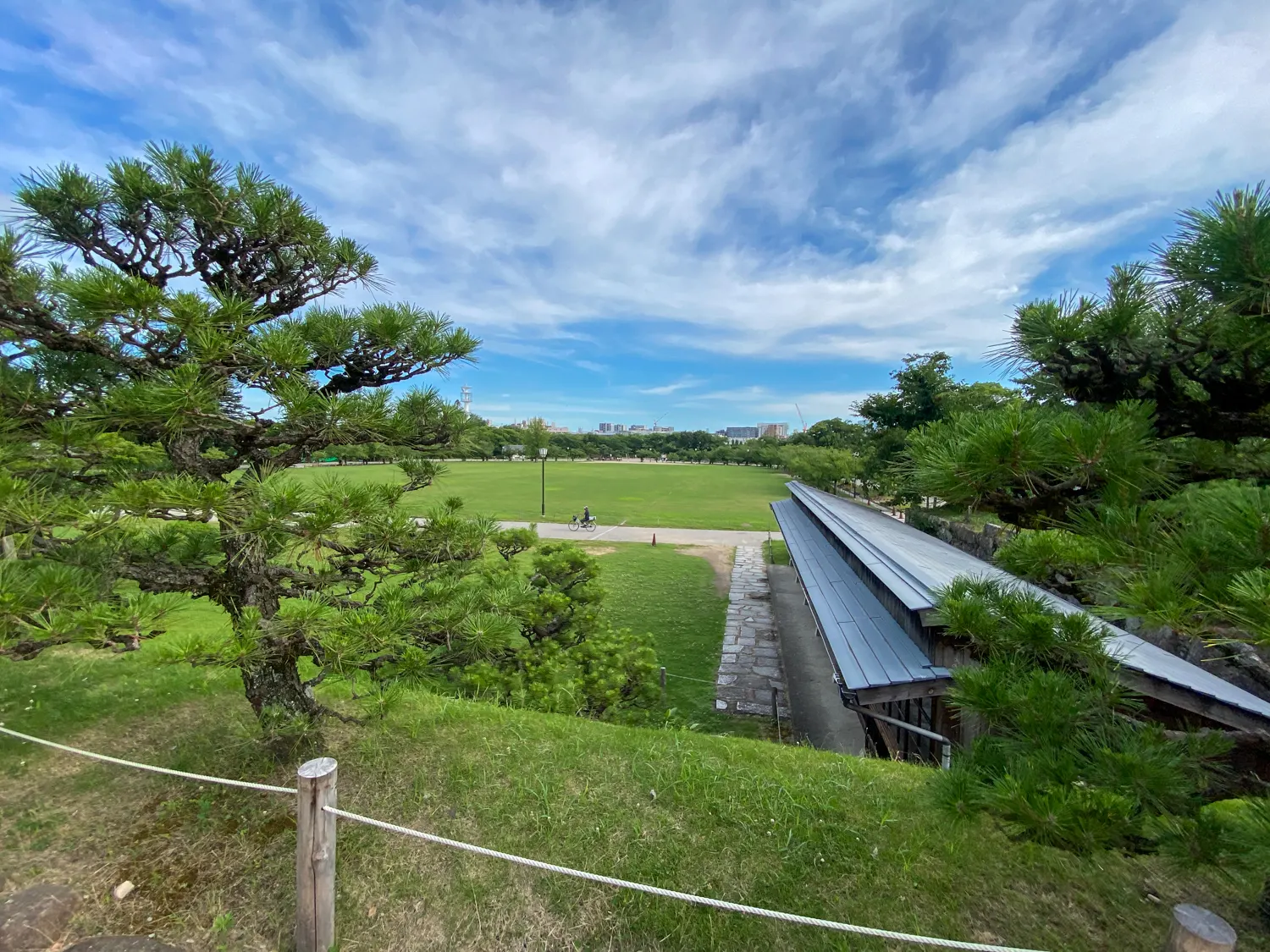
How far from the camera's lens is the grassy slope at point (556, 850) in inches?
85.7

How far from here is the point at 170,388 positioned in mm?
2004

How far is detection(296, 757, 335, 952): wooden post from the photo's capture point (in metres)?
1.94

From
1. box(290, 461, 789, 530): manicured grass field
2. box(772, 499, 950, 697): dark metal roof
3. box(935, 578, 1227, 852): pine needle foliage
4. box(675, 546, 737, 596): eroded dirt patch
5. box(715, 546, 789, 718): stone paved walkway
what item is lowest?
box(715, 546, 789, 718): stone paved walkway

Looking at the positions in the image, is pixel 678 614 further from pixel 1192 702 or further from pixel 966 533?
pixel 1192 702

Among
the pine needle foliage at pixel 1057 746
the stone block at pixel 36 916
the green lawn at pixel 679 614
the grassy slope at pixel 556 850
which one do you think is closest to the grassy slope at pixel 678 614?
the green lawn at pixel 679 614

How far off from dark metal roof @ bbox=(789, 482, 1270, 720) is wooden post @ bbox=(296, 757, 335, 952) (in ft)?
9.33

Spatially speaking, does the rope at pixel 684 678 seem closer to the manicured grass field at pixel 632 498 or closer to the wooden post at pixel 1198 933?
the wooden post at pixel 1198 933

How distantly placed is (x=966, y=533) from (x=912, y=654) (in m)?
6.88

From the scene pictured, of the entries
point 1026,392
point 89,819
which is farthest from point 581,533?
point 1026,392

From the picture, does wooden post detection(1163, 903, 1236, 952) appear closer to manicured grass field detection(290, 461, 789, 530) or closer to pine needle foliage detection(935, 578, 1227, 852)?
pine needle foliage detection(935, 578, 1227, 852)

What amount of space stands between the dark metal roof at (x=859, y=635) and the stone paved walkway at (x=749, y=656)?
154 cm

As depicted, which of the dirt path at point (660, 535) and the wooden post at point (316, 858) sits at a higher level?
the wooden post at point (316, 858)

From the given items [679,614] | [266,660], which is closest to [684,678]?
[679,614]

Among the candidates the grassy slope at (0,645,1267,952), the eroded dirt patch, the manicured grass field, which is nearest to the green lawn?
the eroded dirt patch
